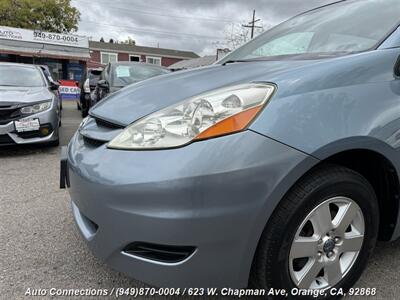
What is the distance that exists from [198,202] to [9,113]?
13.9 feet

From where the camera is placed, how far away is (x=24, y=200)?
135 inches

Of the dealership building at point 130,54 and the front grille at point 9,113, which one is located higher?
the front grille at point 9,113

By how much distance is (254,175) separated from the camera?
151cm

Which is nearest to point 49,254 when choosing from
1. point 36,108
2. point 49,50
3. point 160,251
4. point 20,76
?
point 160,251

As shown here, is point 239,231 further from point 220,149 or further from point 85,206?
point 85,206

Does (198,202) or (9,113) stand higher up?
(198,202)

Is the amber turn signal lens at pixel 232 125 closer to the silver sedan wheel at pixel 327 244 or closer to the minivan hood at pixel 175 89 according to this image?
the minivan hood at pixel 175 89

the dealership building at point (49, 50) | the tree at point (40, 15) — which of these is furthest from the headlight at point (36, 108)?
the tree at point (40, 15)

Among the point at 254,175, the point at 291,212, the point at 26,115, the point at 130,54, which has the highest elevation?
the point at 254,175

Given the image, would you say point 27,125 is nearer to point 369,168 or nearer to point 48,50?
point 369,168

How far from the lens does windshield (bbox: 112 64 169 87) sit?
6.54 metres

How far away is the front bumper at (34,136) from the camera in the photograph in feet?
15.8

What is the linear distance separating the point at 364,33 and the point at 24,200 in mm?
3064

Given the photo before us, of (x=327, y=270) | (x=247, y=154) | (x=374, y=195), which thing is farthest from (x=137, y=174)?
(x=374, y=195)
